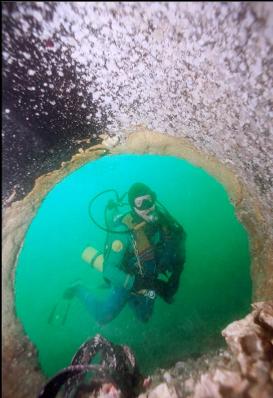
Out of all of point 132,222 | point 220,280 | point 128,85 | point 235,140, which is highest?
point 128,85

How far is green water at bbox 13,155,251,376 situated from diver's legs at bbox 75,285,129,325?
3.96ft

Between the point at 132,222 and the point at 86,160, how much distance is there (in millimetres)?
2603

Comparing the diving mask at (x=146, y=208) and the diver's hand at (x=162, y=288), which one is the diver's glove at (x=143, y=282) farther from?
the diving mask at (x=146, y=208)

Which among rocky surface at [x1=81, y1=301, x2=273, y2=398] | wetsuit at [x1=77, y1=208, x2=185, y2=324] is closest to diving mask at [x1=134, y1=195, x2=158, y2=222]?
wetsuit at [x1=77, y1=208, x2=185, y2=324]

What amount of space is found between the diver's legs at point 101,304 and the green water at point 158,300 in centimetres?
121

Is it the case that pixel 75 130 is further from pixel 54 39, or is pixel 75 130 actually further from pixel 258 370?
pixel 258 370

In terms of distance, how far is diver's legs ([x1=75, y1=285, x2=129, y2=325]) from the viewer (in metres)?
6.29

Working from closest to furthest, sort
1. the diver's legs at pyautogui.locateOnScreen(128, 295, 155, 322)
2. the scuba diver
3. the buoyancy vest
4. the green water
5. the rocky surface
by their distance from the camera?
the rocky surface, the scuba diver, the buoyancy vest, the diver's legs at pyautogui.locateOnScreen(128, 295, 155, 322), the green water

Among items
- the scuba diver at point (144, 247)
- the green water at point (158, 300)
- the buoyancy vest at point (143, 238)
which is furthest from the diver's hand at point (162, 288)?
the green water at point (158, 300)

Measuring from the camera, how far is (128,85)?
2168 millimetres

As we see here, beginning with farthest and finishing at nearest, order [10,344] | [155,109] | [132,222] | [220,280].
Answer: [220,280], [132,222], [155,109], [10,344]

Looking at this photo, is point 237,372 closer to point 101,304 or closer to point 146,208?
point 146,208

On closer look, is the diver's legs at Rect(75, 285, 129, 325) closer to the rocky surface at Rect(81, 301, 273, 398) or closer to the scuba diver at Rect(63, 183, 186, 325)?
the scuba diver at Rect(63, 183, 186, 325)

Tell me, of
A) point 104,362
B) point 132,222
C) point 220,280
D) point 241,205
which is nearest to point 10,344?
point 104,362
